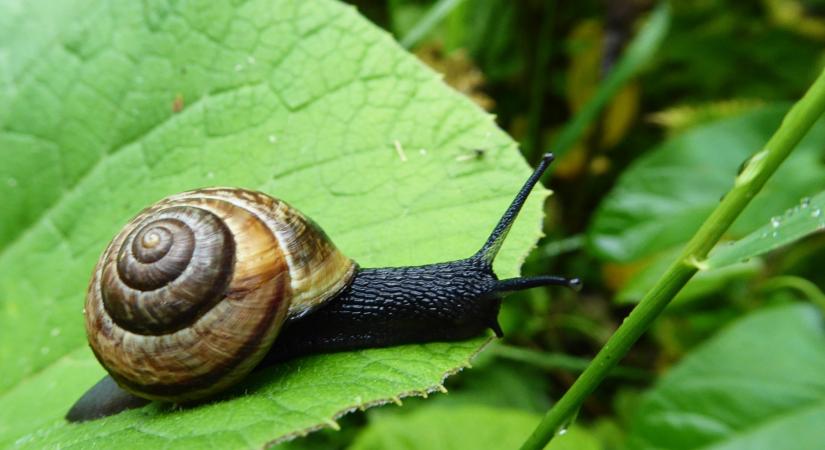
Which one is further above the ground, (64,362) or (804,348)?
(64,362)

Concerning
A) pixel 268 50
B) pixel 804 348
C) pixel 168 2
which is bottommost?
pixel 804 348

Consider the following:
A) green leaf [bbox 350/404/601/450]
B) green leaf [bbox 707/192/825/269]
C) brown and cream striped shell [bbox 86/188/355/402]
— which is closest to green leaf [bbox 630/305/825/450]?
green leaf [bbox 350/404/601/450]

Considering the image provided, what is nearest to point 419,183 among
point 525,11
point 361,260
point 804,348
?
point 361,260

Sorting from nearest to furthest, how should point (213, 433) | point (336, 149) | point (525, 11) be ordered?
point (213, 433) → point (336, 149) → point (525, 11)

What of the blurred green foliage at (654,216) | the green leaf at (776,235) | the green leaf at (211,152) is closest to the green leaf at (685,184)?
the blurred green foliage at (654,216)

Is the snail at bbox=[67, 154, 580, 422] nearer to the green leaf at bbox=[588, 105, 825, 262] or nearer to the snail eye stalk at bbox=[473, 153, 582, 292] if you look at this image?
the snail eye stalk at bbox=[473, 153, 582, 292]

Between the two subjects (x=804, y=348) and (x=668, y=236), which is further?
(x=668, y=236)

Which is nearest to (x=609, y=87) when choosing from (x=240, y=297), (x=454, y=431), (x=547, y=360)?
(x=547, y=360)

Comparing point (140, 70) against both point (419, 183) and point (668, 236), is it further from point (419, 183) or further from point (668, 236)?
point (668, 236)
